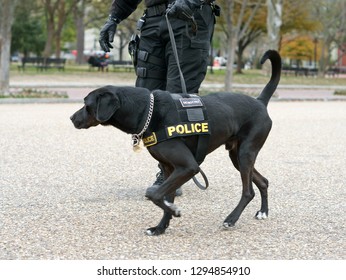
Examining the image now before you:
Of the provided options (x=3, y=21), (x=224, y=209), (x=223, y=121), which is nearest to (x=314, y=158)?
(x=224, y=209)

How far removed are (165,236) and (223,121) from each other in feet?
3.04

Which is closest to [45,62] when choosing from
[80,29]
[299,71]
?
[80,29]

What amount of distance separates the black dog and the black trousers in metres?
1.11

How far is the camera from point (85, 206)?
606cm

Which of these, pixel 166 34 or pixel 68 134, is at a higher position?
pixel 166 34

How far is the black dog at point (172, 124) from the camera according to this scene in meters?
4.69

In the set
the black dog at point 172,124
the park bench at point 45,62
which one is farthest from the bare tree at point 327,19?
the black dog at point 172,124

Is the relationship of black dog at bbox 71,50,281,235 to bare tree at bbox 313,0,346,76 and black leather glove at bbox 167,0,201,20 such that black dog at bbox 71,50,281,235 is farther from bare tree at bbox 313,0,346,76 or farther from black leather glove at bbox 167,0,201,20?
bare tree at bbox 313,0,346,76

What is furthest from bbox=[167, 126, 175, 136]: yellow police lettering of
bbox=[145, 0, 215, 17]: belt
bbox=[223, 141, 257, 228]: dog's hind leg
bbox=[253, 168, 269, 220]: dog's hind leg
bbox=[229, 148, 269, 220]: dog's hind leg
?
bbox=[145, 0, 215, 17]: belt

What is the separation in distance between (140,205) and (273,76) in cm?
163

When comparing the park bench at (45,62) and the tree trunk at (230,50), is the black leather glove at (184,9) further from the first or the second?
the park bench at (45,62)

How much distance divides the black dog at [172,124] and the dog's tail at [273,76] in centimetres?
22

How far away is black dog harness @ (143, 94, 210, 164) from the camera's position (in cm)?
474

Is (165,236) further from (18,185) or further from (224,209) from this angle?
(18,185)
